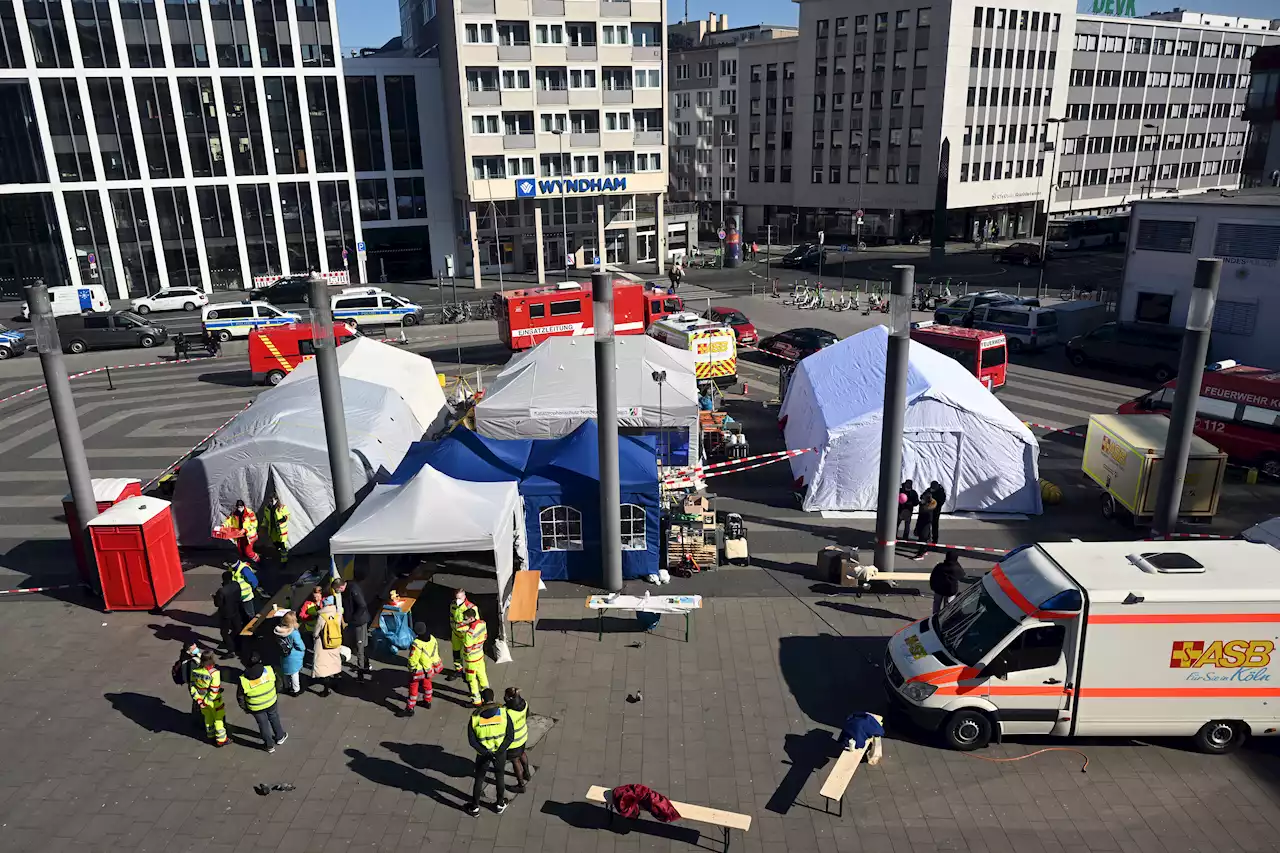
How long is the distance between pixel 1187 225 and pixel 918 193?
121 ft

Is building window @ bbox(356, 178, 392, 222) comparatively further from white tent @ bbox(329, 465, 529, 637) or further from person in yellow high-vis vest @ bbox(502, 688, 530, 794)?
person in yellow high-vis vest @ bbox(502, 688, 530, 794)

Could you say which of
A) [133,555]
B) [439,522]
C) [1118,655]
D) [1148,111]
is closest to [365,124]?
[133,555]

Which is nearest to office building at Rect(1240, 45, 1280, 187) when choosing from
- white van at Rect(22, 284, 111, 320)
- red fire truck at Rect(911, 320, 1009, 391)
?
red fire truck at Rect(911, 320, 1009, 391)

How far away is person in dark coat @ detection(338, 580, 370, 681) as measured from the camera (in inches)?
497

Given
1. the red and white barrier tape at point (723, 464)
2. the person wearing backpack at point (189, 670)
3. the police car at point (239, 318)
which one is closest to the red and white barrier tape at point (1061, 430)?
the red and white barrier tape at point (723, 464)

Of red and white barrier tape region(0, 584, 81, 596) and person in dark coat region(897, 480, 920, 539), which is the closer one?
red and white barrier tape region(0, 584, 81, 596)

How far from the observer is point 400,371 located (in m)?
21.8

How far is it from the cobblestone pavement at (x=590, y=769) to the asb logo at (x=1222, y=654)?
137cm

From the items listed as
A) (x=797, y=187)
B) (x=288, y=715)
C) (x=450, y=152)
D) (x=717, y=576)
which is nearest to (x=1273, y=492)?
(x=717, y=576)

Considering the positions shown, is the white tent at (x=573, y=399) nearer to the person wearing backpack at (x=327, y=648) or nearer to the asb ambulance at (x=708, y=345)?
the asb ambulance at (x=708, y=345)

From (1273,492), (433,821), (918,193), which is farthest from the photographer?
(918,193)

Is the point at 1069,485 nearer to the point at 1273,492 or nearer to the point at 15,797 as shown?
the point at 1273,492

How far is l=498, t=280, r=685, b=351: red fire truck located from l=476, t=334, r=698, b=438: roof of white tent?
34.0 feet

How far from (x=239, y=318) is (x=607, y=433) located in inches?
1112
